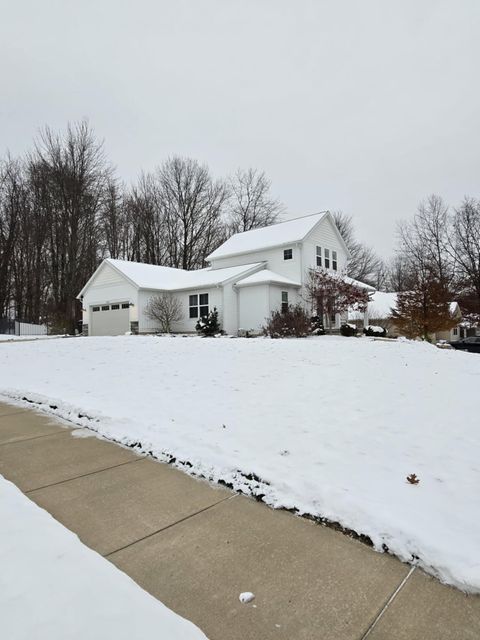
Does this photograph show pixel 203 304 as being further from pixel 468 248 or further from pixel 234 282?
pixel 468 248

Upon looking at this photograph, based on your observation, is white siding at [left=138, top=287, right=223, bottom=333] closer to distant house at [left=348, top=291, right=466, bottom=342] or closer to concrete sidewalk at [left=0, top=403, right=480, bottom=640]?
distant house at [left=348, top=291, right=466, bottom=342]

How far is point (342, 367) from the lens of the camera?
24.6ft

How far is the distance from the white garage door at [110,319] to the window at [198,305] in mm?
3964

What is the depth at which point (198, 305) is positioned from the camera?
68.6 ft

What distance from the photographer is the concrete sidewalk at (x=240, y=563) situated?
1.78 metres

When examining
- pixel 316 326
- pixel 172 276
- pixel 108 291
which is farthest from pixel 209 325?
pixel 108 291

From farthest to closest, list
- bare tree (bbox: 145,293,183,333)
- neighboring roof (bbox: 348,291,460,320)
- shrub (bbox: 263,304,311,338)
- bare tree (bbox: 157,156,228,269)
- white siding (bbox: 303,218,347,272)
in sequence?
bare tree (bbox: 157,156,228,269) < neighboring roof (bbox: 348,291,460,320) < bare tree (bbox: 145,293,183,333) < white siding (bbox: 303,218,347,272) < shrub (bbox: 263,304,311,338)

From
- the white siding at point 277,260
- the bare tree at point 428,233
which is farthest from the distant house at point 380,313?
the white siding at point 277,260

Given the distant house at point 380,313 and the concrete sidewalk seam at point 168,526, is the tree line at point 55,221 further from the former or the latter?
the concrete sidewalk seam at point 168,526

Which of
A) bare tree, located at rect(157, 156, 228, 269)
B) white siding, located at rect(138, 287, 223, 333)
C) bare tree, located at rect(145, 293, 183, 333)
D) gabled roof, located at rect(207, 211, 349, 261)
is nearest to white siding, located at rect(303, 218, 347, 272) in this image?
gabled roof, located at rect(207, 211, 349, 261)

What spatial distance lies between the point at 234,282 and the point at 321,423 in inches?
618

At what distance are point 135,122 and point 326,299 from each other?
27.4 meters

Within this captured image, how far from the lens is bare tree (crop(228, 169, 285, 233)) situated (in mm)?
36350

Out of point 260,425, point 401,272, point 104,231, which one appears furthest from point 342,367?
point 401,272
